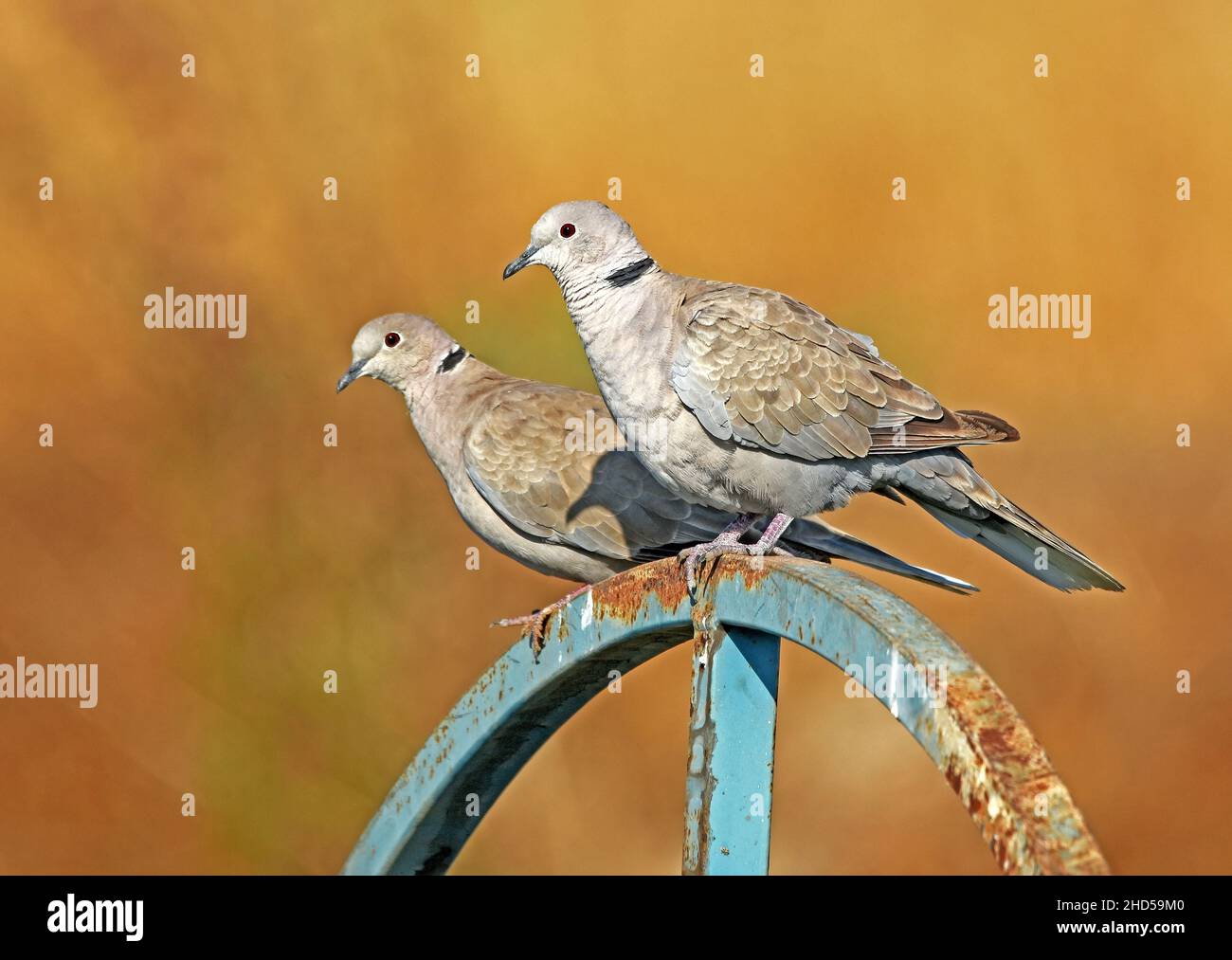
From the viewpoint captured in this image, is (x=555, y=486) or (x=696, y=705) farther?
(x=555, y=486)

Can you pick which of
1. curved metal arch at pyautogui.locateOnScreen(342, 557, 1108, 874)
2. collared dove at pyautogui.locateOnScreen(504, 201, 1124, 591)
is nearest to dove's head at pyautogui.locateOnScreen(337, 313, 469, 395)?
collared dove at pyautogui.locateOnScreen(504, 201, 1124, 591)

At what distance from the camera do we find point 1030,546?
11.5ft

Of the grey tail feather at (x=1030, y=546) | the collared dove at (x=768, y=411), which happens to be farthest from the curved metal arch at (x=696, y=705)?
the grey tail feather at (x=1030, y=546)

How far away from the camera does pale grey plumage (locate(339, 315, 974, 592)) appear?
4.51 metres

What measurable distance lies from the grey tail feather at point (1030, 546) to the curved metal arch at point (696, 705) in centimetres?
107

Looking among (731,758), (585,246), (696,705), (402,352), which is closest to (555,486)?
(402,352)

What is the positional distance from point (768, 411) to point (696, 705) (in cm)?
138

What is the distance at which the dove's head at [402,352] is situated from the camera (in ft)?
16.3

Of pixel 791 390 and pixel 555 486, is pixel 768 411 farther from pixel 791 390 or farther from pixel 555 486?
pixel 555 486

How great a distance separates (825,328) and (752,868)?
72.8 inches

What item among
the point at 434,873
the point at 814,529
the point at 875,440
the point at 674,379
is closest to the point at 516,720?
the point at 434,873

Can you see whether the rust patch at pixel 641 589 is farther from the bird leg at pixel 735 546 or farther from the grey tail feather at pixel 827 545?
the grey tail feather at pixel 827 545

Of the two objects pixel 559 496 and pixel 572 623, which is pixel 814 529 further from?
pixel 572 623

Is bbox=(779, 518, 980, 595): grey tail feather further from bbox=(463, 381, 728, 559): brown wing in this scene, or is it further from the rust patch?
the rust patch
